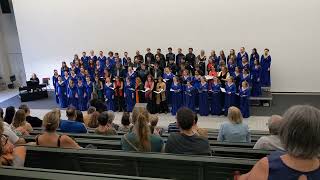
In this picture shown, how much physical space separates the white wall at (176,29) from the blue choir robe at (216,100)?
12.2ft

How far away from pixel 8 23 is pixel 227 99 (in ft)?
42.1

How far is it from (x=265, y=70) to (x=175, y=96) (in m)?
4.07

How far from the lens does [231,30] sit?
1432cm

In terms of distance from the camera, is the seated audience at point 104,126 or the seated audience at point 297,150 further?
the seated audience at point 104,126

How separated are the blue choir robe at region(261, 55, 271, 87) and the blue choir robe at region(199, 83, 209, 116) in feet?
10.9

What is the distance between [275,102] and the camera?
12617 mm

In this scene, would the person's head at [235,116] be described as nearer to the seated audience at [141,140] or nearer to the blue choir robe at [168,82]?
the seated audience at [141,140]

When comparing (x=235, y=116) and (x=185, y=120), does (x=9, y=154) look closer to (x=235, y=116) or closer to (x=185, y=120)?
(x=185, y=120)

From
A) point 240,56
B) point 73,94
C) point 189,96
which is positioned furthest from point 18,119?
point 240,56

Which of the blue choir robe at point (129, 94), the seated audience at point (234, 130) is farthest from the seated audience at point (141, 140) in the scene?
the blue choir robe at point (129, 94)

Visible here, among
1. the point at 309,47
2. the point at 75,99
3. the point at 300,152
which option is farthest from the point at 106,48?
the point at 300,152

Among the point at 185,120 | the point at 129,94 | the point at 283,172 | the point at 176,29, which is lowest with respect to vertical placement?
the point at 129,94

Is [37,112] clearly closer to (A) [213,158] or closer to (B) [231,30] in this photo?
(B) [231,30]

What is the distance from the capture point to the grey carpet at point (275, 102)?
1154cm
